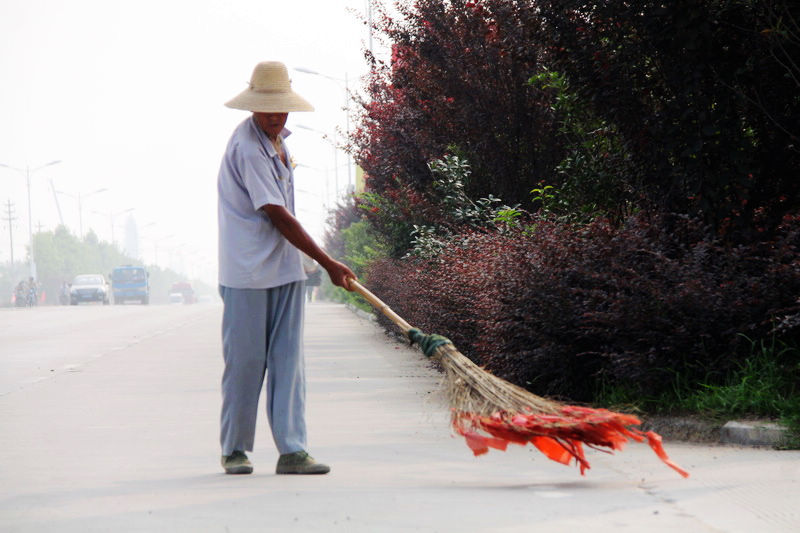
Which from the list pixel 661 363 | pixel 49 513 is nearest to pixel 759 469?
pixel 661 363

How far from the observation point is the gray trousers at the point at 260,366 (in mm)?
7117

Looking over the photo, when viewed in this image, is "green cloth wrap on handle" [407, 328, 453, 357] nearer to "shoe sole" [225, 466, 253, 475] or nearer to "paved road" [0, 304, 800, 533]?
"paved road" [0, 304, 800, 533]

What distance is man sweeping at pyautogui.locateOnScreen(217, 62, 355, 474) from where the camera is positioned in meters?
7.09

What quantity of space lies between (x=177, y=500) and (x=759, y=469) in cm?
315

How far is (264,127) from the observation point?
7281 millimetres

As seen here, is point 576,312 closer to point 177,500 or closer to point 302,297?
point 302,297

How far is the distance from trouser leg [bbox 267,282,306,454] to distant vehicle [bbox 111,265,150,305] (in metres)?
75.9

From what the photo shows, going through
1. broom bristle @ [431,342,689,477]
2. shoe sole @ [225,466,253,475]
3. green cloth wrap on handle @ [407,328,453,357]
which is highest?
green cloth wrap on handle @ [407,328,453,357]

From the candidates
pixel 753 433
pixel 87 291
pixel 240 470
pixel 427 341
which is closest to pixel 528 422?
pixel 427 341

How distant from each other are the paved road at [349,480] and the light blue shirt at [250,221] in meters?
1.10

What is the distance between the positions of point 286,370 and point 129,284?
3051 inches

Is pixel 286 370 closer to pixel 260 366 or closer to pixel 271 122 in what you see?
pixel 260 366

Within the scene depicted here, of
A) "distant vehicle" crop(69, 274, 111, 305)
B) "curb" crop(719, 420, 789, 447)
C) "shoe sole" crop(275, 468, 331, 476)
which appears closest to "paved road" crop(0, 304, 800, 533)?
"shoe sole" crop(275, 468, 331, 476)

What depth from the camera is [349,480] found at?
705cm
